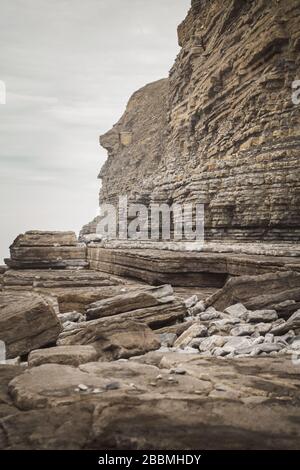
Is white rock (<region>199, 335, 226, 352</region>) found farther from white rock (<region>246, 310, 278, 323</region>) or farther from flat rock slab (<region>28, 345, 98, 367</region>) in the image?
flat rock slab (<region>28, 345, 98, 367</region>)

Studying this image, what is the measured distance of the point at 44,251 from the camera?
1411 centimetres

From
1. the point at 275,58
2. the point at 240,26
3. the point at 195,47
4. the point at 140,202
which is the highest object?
the point at 195,47

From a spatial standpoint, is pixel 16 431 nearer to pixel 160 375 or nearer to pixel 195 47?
pixel 160 375

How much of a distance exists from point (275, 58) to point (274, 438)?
813 inches

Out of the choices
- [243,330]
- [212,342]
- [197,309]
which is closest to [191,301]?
[197,309]

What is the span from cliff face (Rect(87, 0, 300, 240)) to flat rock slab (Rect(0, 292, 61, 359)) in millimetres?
10974

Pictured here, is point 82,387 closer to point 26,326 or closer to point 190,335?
point 26,326

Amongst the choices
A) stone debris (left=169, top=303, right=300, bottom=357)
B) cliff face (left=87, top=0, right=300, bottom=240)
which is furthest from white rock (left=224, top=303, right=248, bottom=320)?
cliff face (left=87, top=0, right=300, bottom=240)

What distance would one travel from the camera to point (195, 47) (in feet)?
108

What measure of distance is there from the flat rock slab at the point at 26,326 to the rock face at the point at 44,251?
817cm

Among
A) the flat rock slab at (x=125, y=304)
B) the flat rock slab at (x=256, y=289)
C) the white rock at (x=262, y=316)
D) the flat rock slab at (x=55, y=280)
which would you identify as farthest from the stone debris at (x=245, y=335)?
the flat rock slab at (x=55, y=280)

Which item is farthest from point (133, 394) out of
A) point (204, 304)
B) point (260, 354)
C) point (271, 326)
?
point (204, 304)

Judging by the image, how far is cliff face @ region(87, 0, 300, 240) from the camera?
1523cm
